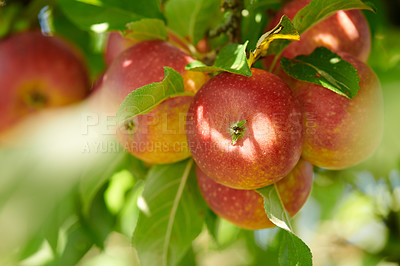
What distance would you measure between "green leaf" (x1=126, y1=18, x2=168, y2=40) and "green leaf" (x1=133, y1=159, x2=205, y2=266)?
310 millimetres

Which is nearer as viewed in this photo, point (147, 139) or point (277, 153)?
A: point (277, 153)

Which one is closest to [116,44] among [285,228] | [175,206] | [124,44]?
→ [124,44]

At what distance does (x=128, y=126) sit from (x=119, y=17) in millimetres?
312

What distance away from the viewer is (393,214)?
1.55 m

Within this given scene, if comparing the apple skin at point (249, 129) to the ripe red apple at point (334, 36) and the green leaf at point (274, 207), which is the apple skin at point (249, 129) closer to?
the green leaf at point (274, 207)

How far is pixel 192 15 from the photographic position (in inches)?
39.9

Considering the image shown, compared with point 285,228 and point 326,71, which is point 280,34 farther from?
point 285,228

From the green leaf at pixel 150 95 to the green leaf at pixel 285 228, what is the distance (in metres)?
0.26

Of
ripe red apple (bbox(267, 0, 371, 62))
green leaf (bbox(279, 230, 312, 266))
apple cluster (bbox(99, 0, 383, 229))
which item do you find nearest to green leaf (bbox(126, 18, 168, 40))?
apple cluster (bbox(99, 0, 383, 229))

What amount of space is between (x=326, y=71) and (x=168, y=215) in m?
0.49

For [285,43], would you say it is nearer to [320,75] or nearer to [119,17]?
[320,75]

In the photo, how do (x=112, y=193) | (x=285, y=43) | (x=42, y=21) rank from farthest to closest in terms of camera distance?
(x=42, y=21)
(x=112, y=193)
(x=285, y=43)

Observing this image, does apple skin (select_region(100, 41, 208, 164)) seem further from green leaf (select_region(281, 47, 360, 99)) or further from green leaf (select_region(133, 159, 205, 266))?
green leaf (select_region(281, 47, 360, 99))

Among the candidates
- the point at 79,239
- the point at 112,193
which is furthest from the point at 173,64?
the point at 79,239
